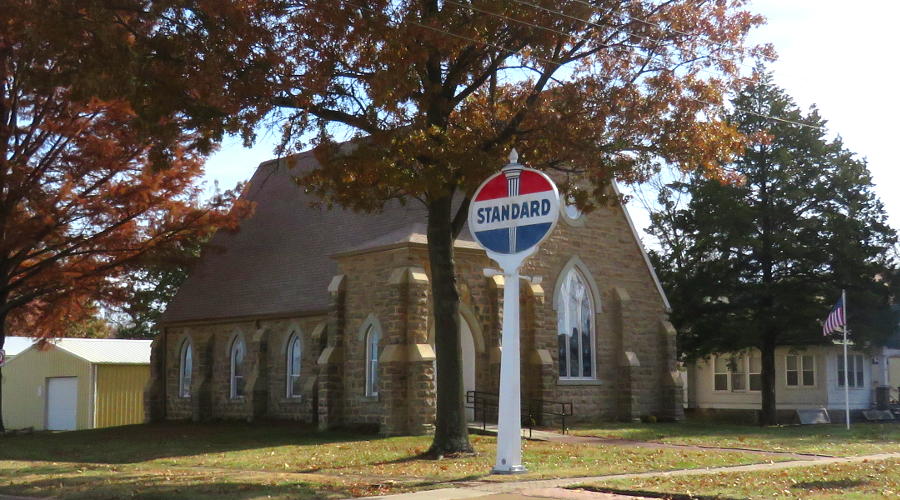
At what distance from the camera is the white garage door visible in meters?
44.0

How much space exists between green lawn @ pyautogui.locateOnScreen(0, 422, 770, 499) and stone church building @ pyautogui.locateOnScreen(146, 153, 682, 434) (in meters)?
2.14

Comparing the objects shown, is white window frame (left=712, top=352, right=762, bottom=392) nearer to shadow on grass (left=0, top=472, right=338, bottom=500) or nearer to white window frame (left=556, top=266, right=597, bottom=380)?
white window frame (left=556, top=266, right=597, bottom=380)

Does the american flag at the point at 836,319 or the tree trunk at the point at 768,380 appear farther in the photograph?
the tree trunk at the point at 768,380

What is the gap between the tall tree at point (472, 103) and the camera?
17281 mm

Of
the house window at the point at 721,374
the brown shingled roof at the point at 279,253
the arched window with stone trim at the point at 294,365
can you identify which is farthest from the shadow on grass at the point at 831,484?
the house window at the point at 721,374

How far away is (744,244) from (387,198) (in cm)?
1813

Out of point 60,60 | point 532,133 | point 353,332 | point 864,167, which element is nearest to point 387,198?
point 532,133

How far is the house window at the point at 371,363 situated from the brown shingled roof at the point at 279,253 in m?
2.36

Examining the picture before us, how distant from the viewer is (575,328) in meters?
29.8

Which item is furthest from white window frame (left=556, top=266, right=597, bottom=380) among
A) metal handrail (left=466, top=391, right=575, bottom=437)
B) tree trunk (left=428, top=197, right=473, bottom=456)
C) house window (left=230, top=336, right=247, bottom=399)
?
house window (left=230, top=336, right=247, bottom=399)

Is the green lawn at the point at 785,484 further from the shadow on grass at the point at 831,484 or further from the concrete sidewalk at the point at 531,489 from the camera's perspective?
the concrete sidewalk at the point at 531,489

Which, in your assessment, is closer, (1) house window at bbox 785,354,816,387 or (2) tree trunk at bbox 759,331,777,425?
(2) tree trunk at bbox 759,331,777,425

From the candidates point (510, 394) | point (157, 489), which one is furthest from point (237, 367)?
point (510, 394)

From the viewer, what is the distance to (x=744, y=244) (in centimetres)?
3356
